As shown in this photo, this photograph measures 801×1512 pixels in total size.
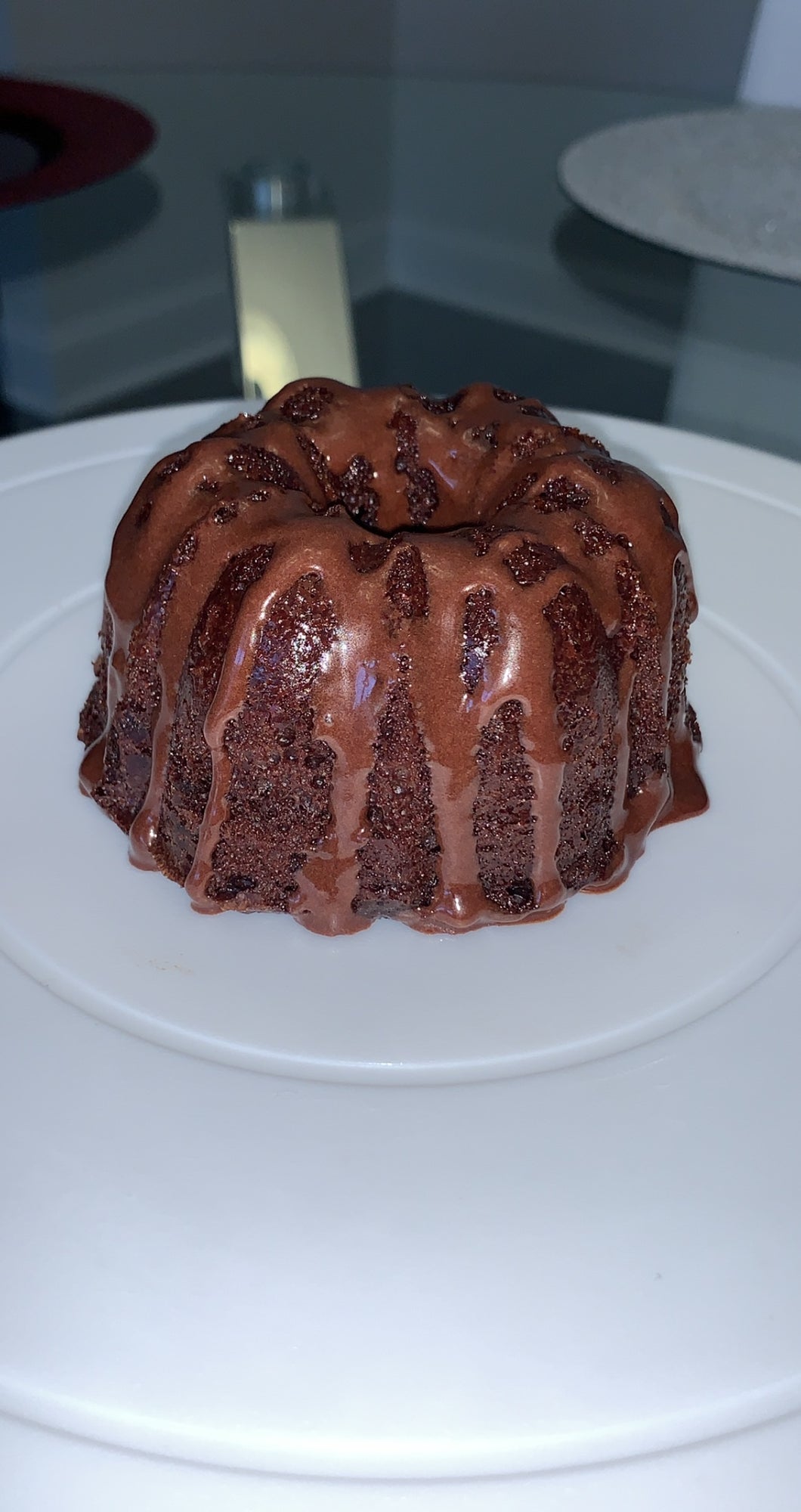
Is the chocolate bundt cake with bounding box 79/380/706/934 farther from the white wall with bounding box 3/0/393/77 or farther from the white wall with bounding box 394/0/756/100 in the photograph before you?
the white wall with bounding box 394/0/756/100

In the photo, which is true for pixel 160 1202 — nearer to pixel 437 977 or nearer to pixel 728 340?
pixel 437 977

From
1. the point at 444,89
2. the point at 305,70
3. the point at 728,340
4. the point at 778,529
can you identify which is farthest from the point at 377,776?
the point at 305,70

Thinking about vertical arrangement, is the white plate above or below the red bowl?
below

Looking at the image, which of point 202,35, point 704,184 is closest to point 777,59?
point 704,184

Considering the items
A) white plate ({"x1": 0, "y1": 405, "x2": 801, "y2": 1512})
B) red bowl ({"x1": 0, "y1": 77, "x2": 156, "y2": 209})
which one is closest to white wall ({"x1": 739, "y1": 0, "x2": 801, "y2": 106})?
red bowl ({"x1": 0, "y1": 77, "x2": 156, "y2": 209})

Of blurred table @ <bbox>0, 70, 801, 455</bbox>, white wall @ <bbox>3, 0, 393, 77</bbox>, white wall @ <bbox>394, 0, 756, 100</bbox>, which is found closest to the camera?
blurred table @ <bbox>0, 70, 801, 455</bbox>

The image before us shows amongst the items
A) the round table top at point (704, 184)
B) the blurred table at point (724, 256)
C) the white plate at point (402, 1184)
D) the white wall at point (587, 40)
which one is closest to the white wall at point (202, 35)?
the white wall at point (587, 40)

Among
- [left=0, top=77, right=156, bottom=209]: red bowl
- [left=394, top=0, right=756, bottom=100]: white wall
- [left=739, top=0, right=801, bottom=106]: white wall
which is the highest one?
[left=0, top=77, right=156, bottom=209]: red bowl
